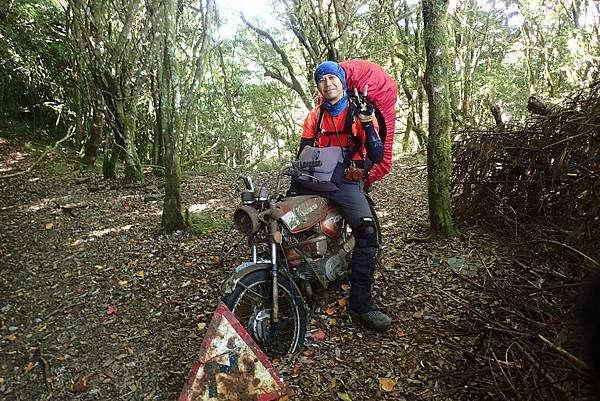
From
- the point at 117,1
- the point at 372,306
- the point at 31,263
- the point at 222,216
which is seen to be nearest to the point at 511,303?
the point at 372,306

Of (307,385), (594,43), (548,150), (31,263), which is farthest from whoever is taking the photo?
(594,43)

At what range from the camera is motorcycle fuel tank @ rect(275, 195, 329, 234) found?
3.80 m

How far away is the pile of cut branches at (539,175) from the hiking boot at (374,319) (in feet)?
4.31

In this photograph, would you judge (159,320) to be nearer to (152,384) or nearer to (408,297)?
(152,384)

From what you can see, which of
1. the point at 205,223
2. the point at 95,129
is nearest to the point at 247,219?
the point at 205,223

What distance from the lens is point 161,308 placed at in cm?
462

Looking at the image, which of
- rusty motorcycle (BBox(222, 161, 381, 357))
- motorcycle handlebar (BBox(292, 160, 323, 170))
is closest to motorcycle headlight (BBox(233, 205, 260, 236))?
rusty motorcycle (BBox(222, 161, 381, 357))

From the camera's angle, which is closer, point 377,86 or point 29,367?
point 29,367

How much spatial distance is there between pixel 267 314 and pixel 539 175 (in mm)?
3198

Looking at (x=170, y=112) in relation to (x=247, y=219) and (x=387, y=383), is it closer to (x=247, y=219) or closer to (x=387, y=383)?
(x=247, y=219)

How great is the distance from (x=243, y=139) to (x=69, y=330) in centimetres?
1491

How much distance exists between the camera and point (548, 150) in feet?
15.2

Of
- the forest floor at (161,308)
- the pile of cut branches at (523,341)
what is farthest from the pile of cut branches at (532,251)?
the forest floor at (161,308)

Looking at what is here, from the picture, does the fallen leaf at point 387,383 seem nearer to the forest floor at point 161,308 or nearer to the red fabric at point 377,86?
the forest floor at point 161,308
